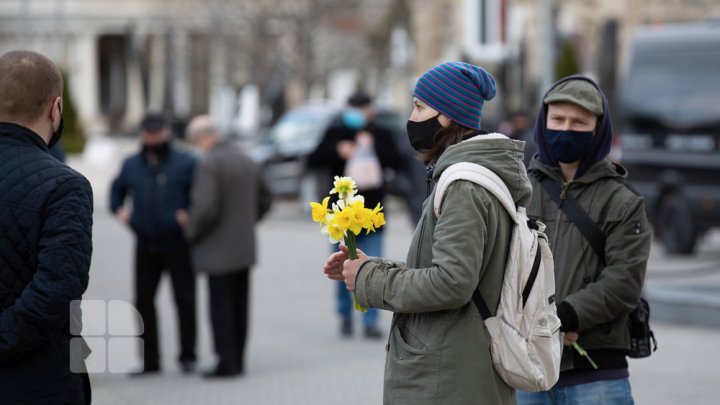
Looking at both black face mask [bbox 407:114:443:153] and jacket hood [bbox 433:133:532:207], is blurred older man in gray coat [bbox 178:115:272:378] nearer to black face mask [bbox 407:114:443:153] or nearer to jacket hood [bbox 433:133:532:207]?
black face mask [bbox 407:114:443:153]

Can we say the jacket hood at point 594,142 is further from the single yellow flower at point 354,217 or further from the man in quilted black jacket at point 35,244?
the man in quilted black jacket at point 35,244

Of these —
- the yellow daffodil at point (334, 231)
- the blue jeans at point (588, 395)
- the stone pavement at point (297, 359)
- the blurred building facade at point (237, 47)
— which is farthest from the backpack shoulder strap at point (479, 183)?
the blurred building facade at point (237, 47)

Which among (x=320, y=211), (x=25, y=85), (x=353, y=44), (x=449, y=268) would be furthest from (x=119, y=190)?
(x=353, y=44)

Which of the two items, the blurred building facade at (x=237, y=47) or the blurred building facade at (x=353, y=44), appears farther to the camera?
the blurred building facade at (x=237, y=47)

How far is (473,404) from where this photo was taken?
378 cm

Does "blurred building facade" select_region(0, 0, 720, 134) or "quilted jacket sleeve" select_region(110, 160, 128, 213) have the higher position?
"quilted jacket sleeve" select_region(110, 160, 128, 213)

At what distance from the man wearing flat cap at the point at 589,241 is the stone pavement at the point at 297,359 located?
5.49 ft

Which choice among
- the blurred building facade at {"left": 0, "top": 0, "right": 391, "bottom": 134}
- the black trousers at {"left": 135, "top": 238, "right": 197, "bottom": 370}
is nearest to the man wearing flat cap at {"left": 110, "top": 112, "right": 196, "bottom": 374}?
the black trousers at {"left": 135, "top": 238, "right": 197, "bottom": 370}

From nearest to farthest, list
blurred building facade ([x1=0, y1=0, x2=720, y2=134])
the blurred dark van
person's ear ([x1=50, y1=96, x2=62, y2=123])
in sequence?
1. person's ear ([x1=50, y1=96, x2=62, y2=123])
2. the blurred dark van
3. blurred building facade ([x1=0, y1=0, x2=720, y2=134])

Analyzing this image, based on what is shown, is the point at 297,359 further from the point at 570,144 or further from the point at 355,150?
the point at 570,144

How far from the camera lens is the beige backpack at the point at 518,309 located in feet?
12.5

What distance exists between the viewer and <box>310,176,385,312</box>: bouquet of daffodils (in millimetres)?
3889

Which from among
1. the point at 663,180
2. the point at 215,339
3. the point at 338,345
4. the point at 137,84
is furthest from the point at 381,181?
the point at 137,84

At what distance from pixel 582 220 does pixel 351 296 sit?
669 centimetres
